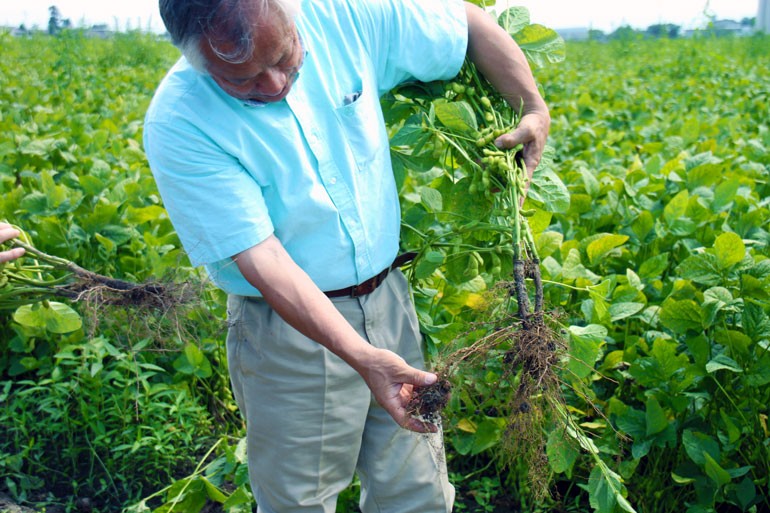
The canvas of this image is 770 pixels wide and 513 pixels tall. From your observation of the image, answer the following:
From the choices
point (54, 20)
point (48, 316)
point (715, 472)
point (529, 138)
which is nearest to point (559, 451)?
point (715, 472)

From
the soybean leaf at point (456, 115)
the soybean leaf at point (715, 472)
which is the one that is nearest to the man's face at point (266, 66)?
the soybean leaf at point (456, 115)

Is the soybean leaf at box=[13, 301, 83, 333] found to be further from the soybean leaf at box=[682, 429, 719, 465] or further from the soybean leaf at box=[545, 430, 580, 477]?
the soybean leaf at box=[682, 429, 719, 465]

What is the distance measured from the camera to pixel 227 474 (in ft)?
8.04

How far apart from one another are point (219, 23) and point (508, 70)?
76 centimetres

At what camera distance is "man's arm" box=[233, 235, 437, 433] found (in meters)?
1.53

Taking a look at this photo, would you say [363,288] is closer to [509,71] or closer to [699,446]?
[509,71]

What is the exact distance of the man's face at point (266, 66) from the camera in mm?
1403

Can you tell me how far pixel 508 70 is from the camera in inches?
73.1

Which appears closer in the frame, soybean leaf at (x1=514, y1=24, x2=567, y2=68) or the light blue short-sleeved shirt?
the light blue short-sleeved shirt

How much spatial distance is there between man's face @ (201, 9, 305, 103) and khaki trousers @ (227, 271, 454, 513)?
1.71 feet

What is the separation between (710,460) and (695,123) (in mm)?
3092

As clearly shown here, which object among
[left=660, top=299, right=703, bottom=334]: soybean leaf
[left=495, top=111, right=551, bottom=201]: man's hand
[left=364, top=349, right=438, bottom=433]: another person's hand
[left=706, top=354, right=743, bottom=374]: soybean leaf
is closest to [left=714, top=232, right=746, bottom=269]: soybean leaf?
[left=660, top=299, right=703, bottom=334]: soybean leaf

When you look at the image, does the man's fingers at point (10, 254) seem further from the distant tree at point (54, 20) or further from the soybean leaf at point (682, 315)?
the distant tree at point (54, 20)

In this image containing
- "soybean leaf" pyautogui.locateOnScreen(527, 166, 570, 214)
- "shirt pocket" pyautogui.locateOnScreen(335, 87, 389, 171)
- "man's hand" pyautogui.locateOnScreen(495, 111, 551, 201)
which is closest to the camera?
"shirt pocket" pyautogui.locateOnScreen(335, 87, 389, 171)
